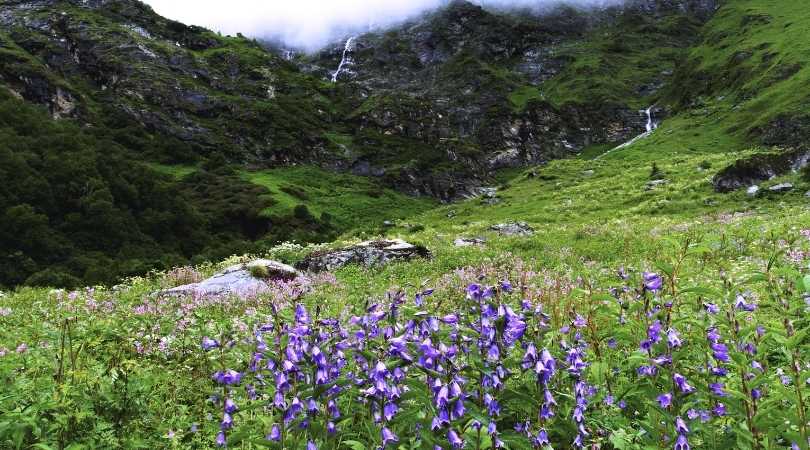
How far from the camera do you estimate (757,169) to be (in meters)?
32.5

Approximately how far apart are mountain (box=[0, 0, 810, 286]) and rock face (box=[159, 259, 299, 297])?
18.0 meters

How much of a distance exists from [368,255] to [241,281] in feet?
17.7

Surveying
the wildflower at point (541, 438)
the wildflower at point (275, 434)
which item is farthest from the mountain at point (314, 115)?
the wildflower at point (541, 438)

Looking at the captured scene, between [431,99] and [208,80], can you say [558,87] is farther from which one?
[208,80]

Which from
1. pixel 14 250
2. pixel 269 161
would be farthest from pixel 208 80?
pixel 14 250

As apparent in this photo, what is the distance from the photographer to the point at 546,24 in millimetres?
194500

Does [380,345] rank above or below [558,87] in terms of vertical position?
below

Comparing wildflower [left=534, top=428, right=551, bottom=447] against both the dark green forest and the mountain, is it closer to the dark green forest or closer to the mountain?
the dark green forest

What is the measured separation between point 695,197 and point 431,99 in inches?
4571

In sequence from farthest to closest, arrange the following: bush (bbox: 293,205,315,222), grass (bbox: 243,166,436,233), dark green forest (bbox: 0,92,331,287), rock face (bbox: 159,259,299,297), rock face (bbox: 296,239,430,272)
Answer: grass (bbox: 243,166,436,233), bush (bbox: 293,205,315,222), dark green forest (bbox: 0,92,331,287), rock face (bbox: 296,239,430,272), rock face (bbox: 159,259,299,297)

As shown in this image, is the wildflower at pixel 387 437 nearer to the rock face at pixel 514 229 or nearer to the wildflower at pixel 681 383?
the wildflower at pixel 681 383

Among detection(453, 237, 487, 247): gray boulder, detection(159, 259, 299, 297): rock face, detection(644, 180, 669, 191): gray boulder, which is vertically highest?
detection(159, 259, 299, 297): rock face

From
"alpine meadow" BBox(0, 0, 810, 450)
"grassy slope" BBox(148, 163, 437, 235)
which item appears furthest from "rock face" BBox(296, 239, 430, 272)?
"grassy slope" BBox(148, 163, 437, 235)

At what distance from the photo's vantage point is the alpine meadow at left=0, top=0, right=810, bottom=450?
3.16 m
